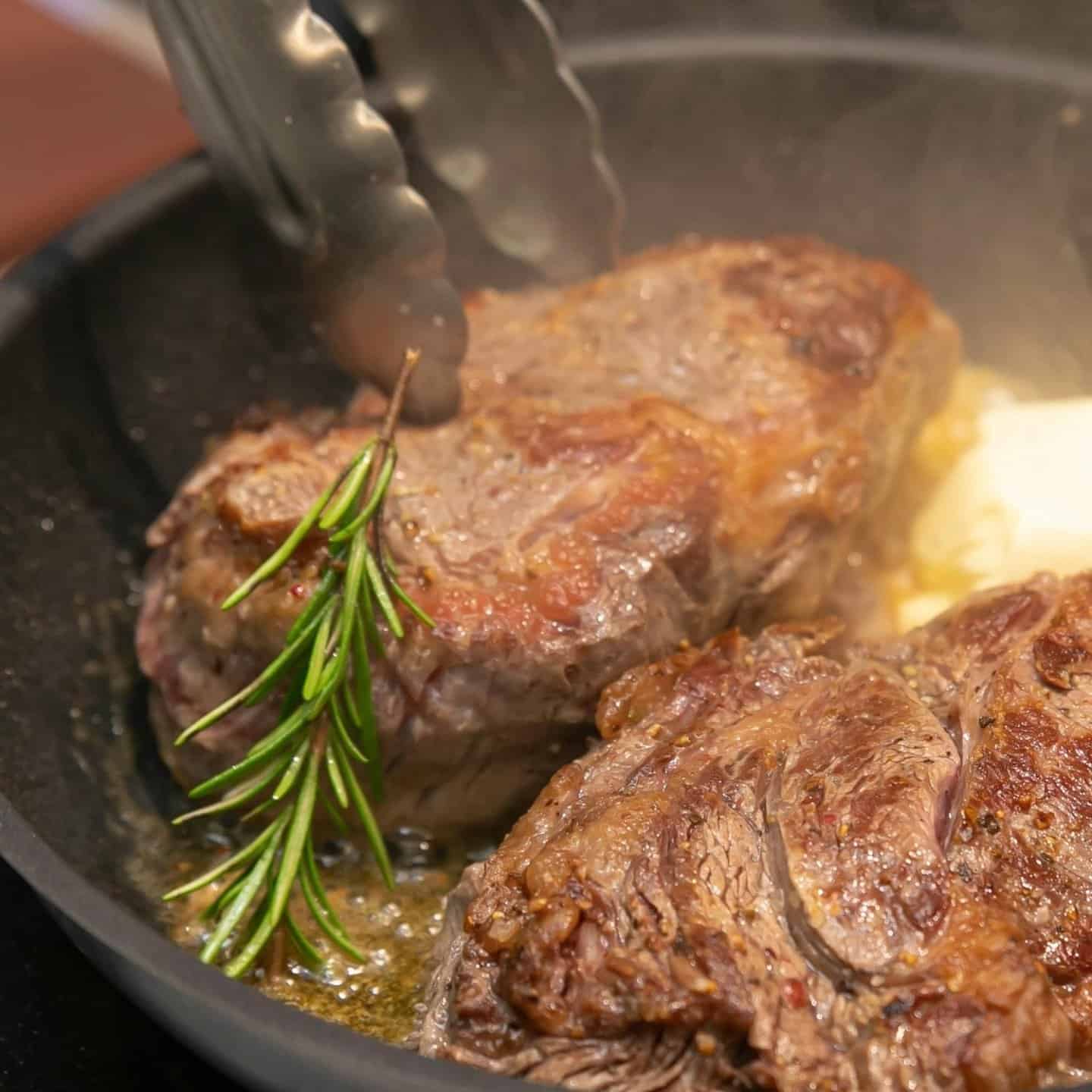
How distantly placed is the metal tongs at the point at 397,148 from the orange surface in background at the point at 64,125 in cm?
159

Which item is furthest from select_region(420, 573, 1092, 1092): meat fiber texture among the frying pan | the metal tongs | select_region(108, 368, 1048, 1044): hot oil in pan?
the metal tongs

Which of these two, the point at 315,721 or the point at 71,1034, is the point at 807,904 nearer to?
the point at 315,721

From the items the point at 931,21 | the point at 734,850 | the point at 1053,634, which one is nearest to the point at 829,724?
the point at 734,850

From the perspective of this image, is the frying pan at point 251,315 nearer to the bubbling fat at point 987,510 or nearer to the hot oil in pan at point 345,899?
the hot oil in pan at point 345,899

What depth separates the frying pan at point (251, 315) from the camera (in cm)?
159

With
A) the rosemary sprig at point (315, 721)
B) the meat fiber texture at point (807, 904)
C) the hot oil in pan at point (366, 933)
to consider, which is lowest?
the hot oil in pan at point (366, 933)

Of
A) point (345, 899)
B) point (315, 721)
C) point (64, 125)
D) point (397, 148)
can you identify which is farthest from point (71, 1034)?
point (64, 125)

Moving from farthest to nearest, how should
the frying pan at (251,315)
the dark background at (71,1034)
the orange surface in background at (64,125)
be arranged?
the orange surface in background at (64,125), the dark background at (71,1034), the frying pan at (251,315)

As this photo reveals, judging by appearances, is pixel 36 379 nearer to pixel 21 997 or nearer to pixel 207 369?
pixel 207 369

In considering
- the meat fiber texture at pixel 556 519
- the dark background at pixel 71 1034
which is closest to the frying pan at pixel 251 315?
the dark background at pixel 71 1034

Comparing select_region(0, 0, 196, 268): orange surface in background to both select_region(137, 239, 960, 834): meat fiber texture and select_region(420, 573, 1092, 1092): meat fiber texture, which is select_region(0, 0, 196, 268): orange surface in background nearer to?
select_region(137, 239, 960, 834): meat fiber texture

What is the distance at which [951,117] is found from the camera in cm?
329

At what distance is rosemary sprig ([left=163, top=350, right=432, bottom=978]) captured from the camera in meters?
1.84

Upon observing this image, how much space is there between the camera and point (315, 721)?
6.31 feet
